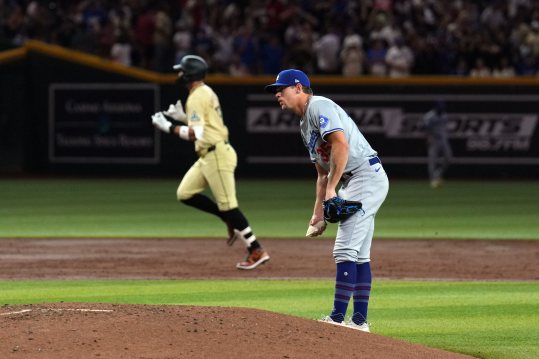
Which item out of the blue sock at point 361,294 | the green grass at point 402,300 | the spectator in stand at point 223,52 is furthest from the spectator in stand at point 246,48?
the blue sock at point 361,294

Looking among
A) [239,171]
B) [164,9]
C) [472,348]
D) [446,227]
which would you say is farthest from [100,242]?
[164,9]

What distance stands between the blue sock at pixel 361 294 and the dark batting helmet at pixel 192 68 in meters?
4.90

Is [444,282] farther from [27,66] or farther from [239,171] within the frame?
[27,66]

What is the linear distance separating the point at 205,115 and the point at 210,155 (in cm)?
46

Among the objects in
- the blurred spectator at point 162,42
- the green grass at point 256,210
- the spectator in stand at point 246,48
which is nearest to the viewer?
the green grass at point 256,210

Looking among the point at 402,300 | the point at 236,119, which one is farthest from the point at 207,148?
the point at 236,119

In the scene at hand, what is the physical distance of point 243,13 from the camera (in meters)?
29.1

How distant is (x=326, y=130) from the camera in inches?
336

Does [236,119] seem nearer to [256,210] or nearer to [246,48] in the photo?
[246,48]

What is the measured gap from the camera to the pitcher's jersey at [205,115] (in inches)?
529

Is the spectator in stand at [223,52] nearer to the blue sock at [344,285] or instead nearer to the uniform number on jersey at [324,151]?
the uniform number on jersey at [324,151]

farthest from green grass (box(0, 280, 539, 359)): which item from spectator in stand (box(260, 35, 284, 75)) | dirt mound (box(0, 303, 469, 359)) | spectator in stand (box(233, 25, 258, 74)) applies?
spectator in stand (box(233, 25, 258, 74))

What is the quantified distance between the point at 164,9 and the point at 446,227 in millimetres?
12931

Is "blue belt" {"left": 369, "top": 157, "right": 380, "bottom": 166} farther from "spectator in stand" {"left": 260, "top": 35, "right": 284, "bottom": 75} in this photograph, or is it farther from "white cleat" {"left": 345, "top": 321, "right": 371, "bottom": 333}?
"spectator in stand" {"left": 260, "top": 35, "right": 284, "bottom": 75}
